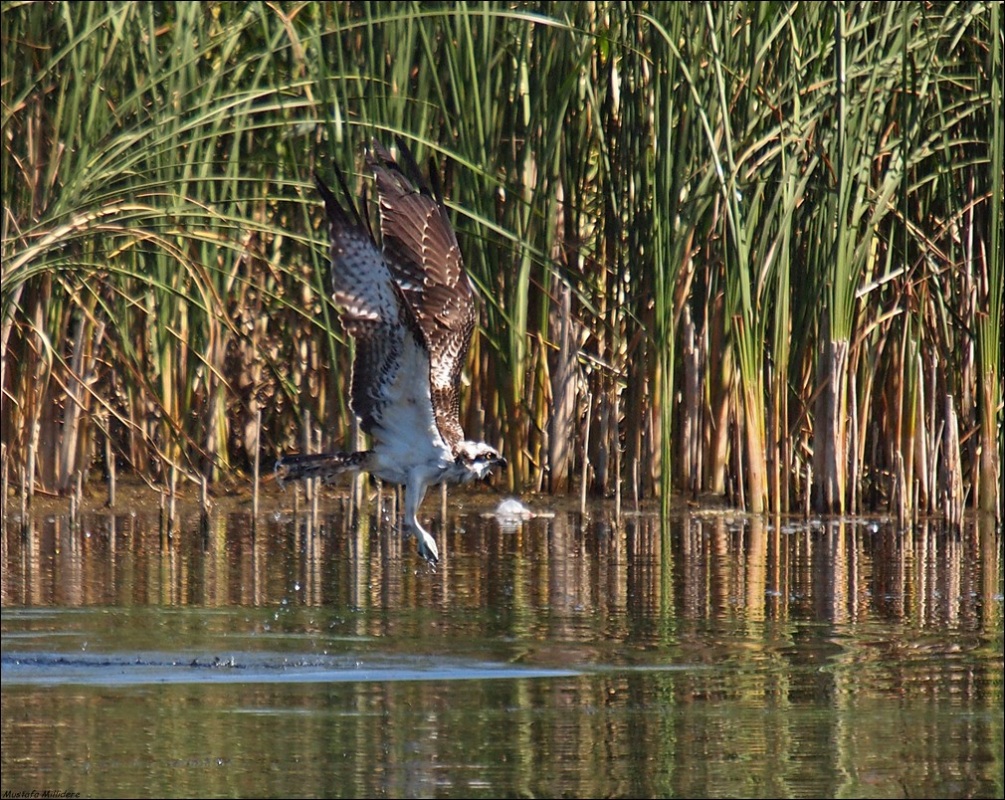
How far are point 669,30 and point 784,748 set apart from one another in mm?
5289

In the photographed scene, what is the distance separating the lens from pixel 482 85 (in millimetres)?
9516

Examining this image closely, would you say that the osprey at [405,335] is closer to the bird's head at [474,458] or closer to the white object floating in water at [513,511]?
the bird's head at [474,458]

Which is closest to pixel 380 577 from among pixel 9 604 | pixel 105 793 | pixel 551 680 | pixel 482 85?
pixel 9 604

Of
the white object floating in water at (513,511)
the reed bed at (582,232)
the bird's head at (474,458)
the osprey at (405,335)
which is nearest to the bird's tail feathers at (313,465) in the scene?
the osprey at (405,335)

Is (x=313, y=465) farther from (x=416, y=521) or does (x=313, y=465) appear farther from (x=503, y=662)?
(x=503, y=662)

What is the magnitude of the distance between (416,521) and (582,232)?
319 centimetres

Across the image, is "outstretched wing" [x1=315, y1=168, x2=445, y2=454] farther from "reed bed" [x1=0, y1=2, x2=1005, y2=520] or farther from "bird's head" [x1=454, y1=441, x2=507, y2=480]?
"reed bed" [x1=0, y1=2, x2=1005, y2=520]

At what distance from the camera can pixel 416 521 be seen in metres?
7.52

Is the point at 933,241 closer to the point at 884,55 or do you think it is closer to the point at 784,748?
the point at 884,55

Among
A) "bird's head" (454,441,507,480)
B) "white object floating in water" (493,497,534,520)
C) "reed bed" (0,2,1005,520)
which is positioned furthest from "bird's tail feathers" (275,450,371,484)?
"white object floating in water" (493,497,534,520)

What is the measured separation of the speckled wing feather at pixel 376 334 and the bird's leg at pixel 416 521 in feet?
0.72

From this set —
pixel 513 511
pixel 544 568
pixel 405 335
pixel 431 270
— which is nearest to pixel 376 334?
pixel 405 335

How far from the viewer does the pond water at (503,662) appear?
462cm

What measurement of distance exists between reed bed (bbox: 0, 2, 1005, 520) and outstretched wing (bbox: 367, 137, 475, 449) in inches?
53.7
